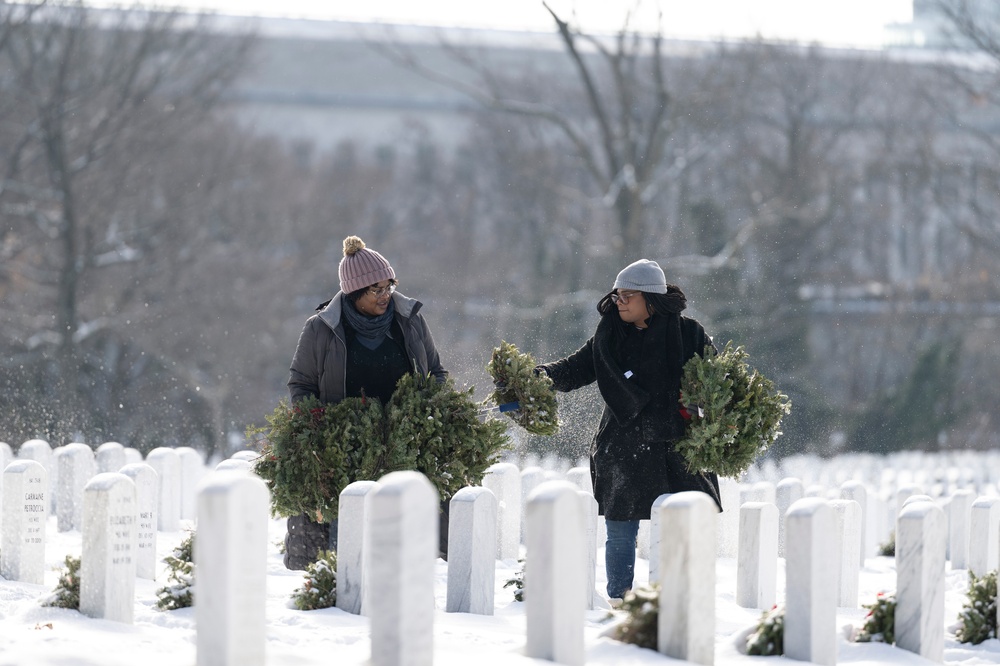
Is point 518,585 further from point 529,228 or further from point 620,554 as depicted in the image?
point 529,228

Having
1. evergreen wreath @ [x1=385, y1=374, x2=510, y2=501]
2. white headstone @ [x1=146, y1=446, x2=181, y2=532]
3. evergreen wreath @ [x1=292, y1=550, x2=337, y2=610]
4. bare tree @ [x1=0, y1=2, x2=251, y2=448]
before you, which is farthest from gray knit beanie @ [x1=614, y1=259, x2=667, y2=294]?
bare tree @ [x1=0, y1=2, x2=251, y2=448]

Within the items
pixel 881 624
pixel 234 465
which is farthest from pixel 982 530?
pixel 234 465

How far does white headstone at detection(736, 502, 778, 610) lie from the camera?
23.6 ft

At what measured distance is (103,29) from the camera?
28.4 m

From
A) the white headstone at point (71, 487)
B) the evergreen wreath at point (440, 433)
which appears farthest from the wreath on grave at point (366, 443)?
the white headstone at point (71, 487)

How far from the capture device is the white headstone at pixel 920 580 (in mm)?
5219

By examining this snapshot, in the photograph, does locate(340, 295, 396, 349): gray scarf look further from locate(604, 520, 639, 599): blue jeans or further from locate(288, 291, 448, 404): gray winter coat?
locate(604, 520, 639, 599): blue jeans

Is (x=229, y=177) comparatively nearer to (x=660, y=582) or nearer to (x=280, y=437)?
(x=280, y=437)

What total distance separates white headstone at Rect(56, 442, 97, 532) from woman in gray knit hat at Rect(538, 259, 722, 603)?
427 cm

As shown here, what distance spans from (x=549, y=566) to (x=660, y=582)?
1.52 feet

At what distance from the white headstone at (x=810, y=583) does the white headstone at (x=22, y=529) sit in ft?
11.7

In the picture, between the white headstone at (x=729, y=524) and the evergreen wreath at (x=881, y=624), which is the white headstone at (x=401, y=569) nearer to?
the evergreen wreath at (x=881, y=624)

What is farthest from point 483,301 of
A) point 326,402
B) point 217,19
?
point 326,402

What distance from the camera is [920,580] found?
5.21 m
